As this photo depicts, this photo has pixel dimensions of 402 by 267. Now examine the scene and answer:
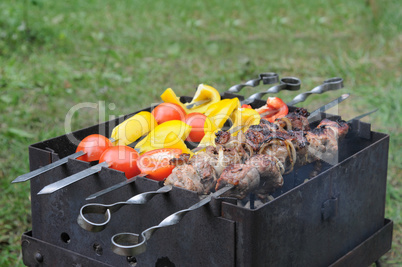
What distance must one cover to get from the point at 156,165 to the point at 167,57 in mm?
4711

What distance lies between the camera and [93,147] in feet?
7.13

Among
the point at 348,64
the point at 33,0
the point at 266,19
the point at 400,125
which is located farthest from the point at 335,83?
the point at 266,19

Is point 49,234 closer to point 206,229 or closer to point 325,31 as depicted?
point 206,229

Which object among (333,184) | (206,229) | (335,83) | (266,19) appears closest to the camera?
(206,229)

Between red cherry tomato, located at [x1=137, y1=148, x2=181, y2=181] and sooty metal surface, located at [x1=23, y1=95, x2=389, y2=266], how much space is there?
13cm

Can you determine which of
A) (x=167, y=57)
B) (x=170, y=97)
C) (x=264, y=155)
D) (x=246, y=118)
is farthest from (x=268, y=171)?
(x=167, y=57)

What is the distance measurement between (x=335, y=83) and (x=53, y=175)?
157 centimetres

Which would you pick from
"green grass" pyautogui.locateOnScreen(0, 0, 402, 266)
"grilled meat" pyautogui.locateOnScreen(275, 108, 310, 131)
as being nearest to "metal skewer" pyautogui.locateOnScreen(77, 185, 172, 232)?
"grilled meat" pyautogui.locateOnScreen(275, 108, 310, 131)

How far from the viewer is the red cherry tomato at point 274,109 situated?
261cm

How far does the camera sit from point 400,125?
4617mm

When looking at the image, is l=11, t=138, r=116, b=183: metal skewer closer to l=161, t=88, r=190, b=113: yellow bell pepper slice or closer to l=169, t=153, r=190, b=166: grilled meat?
l=169, t=153, r=190, b=166: grilled meat

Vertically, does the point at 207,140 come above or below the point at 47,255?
above

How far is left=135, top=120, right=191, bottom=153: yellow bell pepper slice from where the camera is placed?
2.27m

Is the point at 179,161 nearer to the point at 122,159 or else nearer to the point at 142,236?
the point at 122,159
